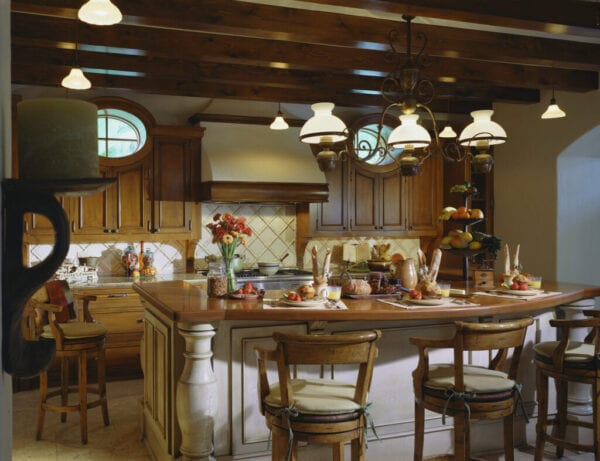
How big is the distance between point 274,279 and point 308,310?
10.1 feet

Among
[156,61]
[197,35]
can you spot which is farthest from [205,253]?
[197,35]

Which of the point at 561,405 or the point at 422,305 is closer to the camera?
the point at 422,305

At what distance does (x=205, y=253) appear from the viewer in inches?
254

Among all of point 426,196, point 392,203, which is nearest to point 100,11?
point 392,203

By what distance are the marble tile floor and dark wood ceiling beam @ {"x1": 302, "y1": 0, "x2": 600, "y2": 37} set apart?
109 inches

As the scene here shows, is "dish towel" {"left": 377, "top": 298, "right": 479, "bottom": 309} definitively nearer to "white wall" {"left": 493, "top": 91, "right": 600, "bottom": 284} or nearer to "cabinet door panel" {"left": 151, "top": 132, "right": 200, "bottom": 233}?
"cabinet door panel" {"left": 151, "top": 132, "right": 200, "bottom": 233}

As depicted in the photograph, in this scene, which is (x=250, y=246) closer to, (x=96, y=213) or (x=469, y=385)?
(x=96, y=213)

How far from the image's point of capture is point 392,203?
22.9ft

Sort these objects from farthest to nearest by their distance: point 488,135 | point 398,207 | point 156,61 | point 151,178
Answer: point 398,207 → point 151,178 → point 156,61 → point 488,135

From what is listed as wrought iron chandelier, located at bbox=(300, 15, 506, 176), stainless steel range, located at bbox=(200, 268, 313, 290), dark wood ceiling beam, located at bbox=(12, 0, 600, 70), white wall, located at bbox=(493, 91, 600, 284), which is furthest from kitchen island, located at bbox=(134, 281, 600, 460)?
white wall, located at bbox=(493, 91, 600, 284)

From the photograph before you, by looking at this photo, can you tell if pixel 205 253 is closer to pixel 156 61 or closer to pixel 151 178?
pixel 151 178

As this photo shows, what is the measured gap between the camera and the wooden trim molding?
19.2 ft

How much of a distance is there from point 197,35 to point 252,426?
298 centimetres

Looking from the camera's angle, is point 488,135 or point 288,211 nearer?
point 488,135
